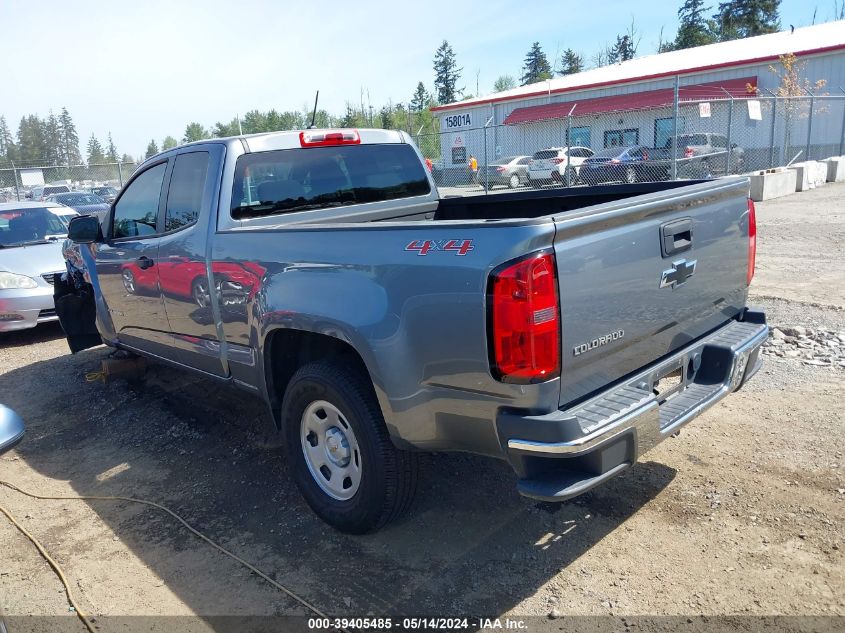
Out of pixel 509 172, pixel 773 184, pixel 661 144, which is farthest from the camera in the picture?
pixel 509 172

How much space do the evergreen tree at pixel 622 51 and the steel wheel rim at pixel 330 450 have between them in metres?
84.4

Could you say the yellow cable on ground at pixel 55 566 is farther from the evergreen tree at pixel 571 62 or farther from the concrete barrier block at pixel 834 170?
the evergreen tree at pixel 571 62

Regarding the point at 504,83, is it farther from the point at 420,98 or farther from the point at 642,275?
the point at 642,275

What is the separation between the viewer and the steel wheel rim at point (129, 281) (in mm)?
4928

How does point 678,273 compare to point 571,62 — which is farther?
point 571,62

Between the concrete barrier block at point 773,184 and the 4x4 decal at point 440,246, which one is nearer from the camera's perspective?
the 4x4 decal at point 440,246

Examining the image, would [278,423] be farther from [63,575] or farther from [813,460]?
[813,460]

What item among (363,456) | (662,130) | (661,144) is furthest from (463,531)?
(662,130)

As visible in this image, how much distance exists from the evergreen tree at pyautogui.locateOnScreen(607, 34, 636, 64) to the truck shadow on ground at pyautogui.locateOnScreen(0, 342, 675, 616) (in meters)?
83.8

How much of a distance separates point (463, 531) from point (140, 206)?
333cm

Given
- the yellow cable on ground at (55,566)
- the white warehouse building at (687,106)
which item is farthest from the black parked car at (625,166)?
the yellow cable on ground at (55,566)

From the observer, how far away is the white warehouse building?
26.0m

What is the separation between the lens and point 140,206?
4941 mm

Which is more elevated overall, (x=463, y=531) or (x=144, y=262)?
(x=144, y=262)
